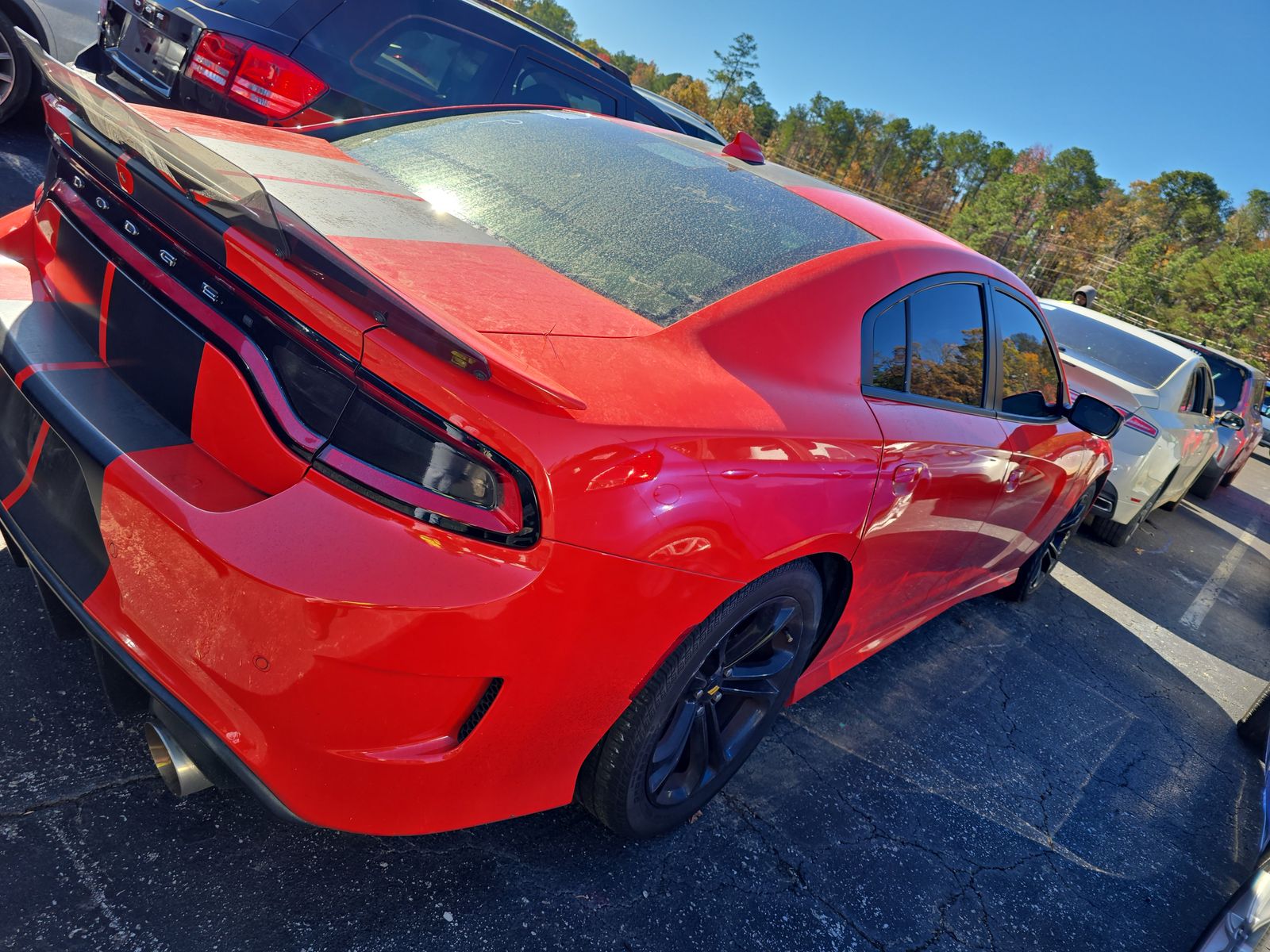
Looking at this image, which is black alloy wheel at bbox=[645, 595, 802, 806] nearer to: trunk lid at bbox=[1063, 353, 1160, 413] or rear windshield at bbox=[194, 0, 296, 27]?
trunk lid at bbox=[1063, 353, 1160, 413]

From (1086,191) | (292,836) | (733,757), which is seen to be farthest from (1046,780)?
(1086,191)

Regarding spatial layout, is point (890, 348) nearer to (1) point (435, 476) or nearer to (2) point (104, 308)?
(1) point (435, 476)

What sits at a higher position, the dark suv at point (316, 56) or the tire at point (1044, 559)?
the dark suv at point (316, 56)

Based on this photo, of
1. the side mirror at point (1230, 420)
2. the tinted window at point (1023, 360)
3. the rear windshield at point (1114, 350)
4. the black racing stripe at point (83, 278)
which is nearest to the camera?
the black racing stripe at point (83, 278)

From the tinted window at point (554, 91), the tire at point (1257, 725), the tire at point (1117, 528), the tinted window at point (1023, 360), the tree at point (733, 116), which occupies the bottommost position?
the tire at point (1257, 725)

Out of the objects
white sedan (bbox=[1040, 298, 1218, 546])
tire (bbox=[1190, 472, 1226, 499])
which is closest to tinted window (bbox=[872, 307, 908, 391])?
white sedan (bbox=[1040, 298, 1218, 546])

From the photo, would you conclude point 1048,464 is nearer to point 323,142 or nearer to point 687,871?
point 687,871

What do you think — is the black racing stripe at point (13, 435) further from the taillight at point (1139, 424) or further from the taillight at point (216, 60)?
the taillight at point (1139, 424)

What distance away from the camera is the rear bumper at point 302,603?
4.61 ft

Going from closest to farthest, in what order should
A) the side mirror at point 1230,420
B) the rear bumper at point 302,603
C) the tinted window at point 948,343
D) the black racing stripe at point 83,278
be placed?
the rear bumper at point 302,603 < the black racing stripe at point 83,278 < the tinted window at point 948,343 < the side mirror at point 1230,420

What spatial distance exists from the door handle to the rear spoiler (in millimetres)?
1155

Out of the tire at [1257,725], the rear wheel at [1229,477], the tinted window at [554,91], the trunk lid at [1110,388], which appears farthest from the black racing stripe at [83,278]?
the rear wheel at [1229,477]

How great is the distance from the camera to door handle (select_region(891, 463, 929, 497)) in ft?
7.68

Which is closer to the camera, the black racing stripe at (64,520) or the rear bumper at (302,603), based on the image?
the rear bumper at (302,603)
